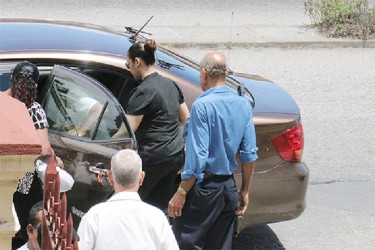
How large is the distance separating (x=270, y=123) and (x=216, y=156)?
1124 millimetres

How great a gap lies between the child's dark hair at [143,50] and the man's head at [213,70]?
72 cm

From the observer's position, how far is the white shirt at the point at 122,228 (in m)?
→ 4.43

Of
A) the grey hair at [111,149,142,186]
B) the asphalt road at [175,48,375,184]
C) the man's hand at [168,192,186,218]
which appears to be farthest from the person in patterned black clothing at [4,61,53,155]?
the asphalt road at [175,48,375,184]

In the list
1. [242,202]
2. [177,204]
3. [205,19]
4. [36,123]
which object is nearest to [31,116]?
[36,123]

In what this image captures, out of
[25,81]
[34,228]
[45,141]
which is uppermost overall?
[25,81]

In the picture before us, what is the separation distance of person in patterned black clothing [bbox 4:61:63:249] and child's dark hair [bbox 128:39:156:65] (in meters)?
0.75

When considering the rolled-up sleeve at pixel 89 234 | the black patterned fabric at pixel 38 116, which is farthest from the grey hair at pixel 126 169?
the black patterned fabric at pixel 38 116

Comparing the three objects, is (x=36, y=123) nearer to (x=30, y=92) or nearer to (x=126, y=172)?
(x=30, y=92)

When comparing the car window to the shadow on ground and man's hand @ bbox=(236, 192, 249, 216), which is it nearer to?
man's hand @ bbox=(236, 192, 249, 216)

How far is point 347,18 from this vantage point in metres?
15.6

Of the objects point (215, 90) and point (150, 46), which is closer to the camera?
point (215, 90)

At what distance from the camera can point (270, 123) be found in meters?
6.86

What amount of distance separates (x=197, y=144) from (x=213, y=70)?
19.8 inches

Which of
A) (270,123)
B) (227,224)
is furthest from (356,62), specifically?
(227,224)
